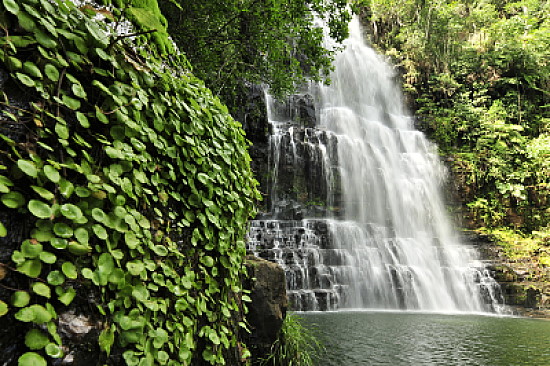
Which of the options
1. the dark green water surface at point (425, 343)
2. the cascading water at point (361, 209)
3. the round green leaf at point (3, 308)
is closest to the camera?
the round green leaf at point (3, 308)

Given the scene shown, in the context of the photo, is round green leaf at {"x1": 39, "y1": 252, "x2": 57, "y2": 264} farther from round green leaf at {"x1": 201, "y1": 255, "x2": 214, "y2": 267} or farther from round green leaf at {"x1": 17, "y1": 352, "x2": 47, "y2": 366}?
round green leaf at {"x1": 201, "y1": 255, "x2": 214, "y2": 267}

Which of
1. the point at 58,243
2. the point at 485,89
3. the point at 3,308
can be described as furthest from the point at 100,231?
the point at 485,89

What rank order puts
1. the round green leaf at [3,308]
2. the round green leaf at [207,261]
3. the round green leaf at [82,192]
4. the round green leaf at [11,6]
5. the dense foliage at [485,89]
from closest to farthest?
the round green leaf at [3,308]
the round green leaf at [11,6]
the round green leaf at [82,192]
the round green leaf at [207,261]
the dense foliage at [485,89]

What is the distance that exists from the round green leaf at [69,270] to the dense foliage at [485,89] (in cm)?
1575

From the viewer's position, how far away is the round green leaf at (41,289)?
1.11m

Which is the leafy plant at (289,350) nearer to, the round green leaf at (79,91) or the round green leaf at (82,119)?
the round green leaf at (82,119)

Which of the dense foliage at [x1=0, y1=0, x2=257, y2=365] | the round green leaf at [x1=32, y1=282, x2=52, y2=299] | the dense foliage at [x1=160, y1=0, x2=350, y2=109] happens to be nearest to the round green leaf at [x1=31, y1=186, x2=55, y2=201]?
the dense foliage at [x1=0, y1=0, x2=257, y2=365]

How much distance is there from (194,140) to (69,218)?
107 centimetres

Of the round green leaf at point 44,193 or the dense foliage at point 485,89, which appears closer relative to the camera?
the round green leaf at point 44,193

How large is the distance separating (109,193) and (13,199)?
1.24ft

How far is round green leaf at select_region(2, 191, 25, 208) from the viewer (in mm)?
1109

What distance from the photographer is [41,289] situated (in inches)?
44.2

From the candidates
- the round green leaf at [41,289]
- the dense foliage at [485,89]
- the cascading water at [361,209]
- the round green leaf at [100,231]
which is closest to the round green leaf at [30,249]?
the round green leaf at [41,289]

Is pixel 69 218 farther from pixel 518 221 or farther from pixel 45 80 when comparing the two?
pixel 518 221
